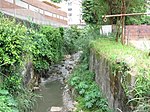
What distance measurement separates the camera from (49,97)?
9352 mm

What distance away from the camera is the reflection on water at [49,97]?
8086 millimetres

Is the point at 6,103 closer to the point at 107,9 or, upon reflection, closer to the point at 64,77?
the point at 107,9

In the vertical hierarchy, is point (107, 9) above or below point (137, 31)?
above

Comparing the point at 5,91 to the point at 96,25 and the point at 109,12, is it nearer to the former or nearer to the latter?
the point at 109,12

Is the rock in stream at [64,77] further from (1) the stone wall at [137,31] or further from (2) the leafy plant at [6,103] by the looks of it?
(1) the stone wall at [137,31]

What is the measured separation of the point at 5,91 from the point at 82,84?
3488 millimetres

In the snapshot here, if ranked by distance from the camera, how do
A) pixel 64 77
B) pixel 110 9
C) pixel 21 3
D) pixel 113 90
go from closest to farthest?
pixel 113 90
pixel 110 9
pixel 64 77
pixel 21 3

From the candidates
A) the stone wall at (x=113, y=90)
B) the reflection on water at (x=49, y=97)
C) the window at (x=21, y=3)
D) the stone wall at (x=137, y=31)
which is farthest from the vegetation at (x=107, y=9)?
the stone wall at (x=113, y=90)

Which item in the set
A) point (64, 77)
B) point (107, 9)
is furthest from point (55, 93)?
point (107, 9)

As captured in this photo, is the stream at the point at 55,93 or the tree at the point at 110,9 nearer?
the stream at the point at 55,93

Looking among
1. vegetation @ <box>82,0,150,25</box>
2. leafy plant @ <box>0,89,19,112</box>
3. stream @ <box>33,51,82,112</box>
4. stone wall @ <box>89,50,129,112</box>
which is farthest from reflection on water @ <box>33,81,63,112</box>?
vegetation @ <box>82,0,150,25</box>

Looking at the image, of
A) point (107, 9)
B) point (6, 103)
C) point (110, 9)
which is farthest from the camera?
point (107, 9)

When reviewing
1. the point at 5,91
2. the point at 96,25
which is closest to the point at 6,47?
the point at 5,91

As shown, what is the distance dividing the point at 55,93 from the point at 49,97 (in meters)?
0.69
